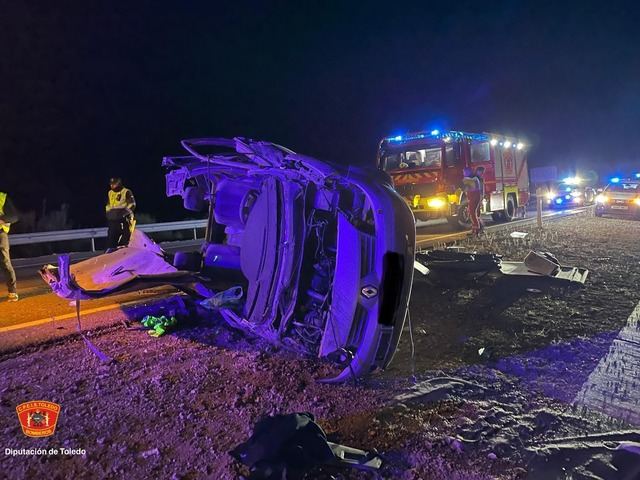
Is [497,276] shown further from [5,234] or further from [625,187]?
[625,187]

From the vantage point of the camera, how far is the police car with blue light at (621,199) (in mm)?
15828

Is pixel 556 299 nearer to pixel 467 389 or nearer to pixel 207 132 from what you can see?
pixel 467 389

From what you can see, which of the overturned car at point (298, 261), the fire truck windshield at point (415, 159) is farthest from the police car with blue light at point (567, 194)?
the overturned car at point (298, 261)

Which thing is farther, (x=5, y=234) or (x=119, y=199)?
(x=119, y=199)

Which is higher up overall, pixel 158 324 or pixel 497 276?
pixel 497 276

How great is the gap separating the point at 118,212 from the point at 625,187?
16.4 m

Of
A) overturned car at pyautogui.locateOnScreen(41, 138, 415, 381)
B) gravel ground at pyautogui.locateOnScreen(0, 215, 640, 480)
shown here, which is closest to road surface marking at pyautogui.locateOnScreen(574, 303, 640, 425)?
gravel ground at pyautogui.locateOnScreen(0, 215, 640, 480)

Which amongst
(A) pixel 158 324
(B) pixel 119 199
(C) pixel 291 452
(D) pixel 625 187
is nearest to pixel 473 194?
(D) pixel 625 187

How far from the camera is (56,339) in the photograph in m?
4.47

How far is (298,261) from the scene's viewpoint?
3.60 meters

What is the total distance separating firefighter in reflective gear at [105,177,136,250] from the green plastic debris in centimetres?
380

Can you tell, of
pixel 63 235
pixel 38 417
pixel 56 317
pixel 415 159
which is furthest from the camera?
pixel 415 159

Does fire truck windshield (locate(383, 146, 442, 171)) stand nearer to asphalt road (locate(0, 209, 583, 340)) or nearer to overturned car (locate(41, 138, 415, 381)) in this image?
asphalt road (locate(0, 209, 583, 340))

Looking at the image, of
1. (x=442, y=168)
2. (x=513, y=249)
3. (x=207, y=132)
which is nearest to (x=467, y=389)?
(x=513, y=249)
